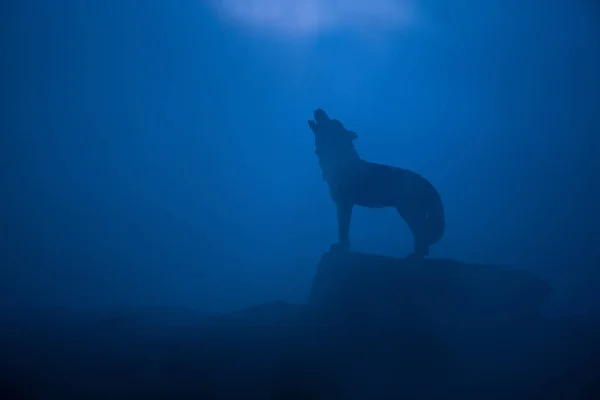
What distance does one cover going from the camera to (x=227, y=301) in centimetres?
4559

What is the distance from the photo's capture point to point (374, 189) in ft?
25.4

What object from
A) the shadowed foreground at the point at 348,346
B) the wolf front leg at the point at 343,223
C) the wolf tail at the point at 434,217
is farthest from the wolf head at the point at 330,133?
the shadowed foreground at the point at 348,346

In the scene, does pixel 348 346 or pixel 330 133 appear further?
pixel 330 133

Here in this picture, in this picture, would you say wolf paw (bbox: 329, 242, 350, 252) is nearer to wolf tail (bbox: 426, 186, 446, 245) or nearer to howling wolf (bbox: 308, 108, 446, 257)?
howling wolf (bbox: 308, 108, 446, 257)

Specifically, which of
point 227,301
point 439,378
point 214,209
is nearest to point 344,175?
point 439,378

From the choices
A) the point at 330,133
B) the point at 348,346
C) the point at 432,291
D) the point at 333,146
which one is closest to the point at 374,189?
the point at 333,146

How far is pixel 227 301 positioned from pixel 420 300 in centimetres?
4143

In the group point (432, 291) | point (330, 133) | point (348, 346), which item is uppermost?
point (330, 133)

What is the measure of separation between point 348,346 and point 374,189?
3172 mm

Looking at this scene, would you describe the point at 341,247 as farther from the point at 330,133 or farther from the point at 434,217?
the point at 330,133

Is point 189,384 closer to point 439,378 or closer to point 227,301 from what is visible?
point 439,378

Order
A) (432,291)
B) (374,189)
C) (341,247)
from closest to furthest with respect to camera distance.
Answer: (432,291)
(374,189)
(341,247)

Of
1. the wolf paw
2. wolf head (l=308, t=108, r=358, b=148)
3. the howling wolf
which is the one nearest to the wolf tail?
the howling wolf

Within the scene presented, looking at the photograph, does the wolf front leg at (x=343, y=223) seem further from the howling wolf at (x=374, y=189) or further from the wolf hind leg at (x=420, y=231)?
the wolf hind leg at (x=420, y=231)
